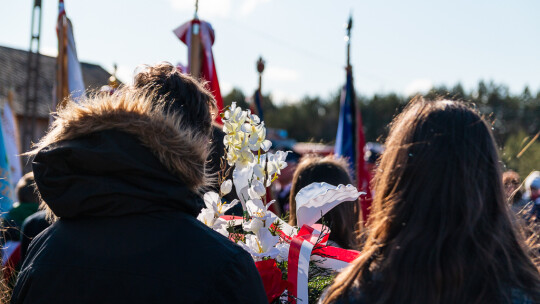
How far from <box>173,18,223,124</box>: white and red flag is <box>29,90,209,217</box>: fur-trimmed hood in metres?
2.70

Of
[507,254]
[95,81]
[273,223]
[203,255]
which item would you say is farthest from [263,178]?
[95,81]

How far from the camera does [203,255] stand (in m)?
1.40

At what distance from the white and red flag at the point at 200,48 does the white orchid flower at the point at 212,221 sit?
2476 mm

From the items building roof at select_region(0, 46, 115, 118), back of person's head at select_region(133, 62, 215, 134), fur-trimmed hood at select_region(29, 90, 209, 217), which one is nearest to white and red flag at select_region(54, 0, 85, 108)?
back of person's head at select_region(133, 62, 215, 134)

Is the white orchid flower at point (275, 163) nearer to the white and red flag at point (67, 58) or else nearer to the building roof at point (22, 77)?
the white and red flag at point (67, 58)

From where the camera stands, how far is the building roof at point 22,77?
20141mm

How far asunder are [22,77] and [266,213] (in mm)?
22404

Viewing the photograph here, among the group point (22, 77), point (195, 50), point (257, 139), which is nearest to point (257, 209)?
point (257, 139)

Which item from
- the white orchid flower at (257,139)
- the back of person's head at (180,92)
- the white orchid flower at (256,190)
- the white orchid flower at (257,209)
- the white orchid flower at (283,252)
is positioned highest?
the back of person's head at (180,92)

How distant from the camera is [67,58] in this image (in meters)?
4.85

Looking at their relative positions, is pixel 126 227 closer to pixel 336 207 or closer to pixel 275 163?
pixel 275 163

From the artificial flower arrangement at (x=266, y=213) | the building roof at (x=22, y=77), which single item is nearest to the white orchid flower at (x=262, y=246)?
the artificial flower arrangement at (x=266, y=213)

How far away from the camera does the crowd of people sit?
1275 millimetres

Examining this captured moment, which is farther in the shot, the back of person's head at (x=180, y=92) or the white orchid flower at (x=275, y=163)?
the back of person's head at (x=180, y=92)
